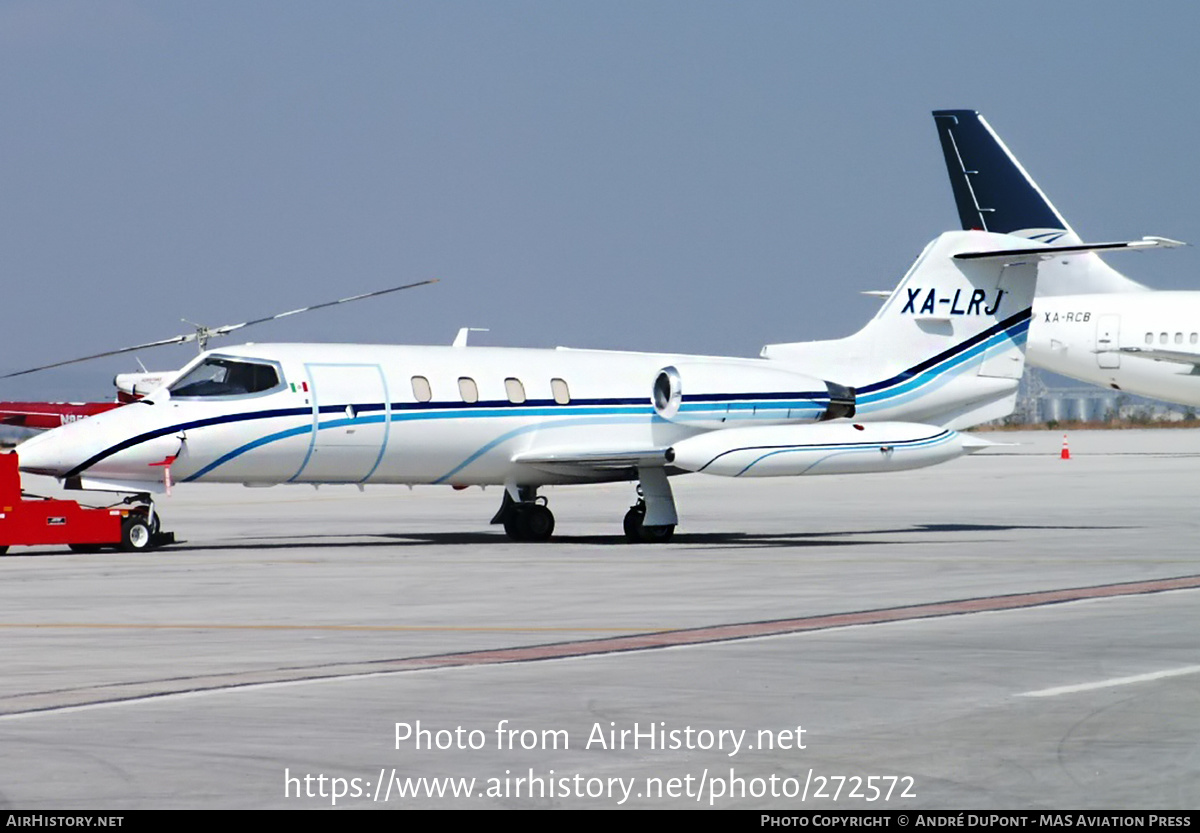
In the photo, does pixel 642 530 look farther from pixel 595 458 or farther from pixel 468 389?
pixel 468 389

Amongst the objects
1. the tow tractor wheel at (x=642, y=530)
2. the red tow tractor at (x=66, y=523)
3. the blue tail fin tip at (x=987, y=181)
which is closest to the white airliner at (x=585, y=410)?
the tow tractor wheel at (x=642, y=530)

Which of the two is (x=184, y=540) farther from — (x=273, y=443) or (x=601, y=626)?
(x=601, y=626)

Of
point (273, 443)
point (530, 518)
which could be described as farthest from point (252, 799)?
point (530, 518)

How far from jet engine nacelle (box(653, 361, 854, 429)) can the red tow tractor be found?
7677 millimetres

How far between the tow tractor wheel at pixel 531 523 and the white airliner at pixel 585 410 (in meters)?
0.02

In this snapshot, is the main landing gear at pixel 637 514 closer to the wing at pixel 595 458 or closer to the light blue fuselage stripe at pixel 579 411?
the wing at pixel 595 458

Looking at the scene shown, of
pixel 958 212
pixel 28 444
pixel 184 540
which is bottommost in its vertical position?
pixel 184 540

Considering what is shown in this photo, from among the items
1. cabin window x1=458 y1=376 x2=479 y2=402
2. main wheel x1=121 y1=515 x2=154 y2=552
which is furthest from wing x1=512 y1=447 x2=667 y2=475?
main wheel x1=121 y1=515 x2=154 y2=552

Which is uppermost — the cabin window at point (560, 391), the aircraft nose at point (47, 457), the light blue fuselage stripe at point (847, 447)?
the cabin window at point (560, 391)

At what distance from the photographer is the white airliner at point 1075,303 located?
57.0 metres

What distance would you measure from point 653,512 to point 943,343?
19.2 feet

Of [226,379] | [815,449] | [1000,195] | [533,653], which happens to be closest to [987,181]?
[1000,195]

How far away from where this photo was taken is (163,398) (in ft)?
80.7

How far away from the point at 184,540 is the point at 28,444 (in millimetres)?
4547
